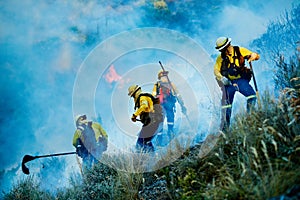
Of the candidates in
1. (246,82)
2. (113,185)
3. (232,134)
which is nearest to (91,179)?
(113,185)

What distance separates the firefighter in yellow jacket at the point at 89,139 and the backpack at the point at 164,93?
1.88m

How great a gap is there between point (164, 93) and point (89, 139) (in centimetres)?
228

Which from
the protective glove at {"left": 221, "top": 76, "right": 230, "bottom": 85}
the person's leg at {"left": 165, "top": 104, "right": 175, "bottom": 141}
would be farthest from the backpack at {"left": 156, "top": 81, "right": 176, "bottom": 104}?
the protective glove at {"left": 221, "top": 76, "right": 230, "bottom": 85}

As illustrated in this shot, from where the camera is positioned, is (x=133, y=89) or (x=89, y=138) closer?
(x=133, y=89)

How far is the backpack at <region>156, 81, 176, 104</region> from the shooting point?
8234 millimetres

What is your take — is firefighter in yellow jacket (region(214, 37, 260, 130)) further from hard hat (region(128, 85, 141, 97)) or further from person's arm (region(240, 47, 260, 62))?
hard hat (region(128, 85, 141, 97))

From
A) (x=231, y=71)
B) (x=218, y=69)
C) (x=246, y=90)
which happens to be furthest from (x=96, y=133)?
(x=246, y=90)

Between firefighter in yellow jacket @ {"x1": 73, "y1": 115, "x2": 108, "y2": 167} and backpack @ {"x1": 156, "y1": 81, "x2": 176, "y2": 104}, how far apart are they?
188 centimetres

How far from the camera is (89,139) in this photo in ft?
27.7

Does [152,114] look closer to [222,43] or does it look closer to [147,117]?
[147,117]

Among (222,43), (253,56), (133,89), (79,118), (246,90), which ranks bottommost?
(246,90)

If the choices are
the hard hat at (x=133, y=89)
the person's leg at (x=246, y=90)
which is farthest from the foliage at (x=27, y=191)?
the person's leg at (x=246, y=90)

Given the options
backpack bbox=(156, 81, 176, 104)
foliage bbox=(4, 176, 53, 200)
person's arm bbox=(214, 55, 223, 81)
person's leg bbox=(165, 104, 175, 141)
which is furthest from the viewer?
backpack bbox=(156, 81, 176, 104)

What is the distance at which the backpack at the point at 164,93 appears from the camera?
8.23m
